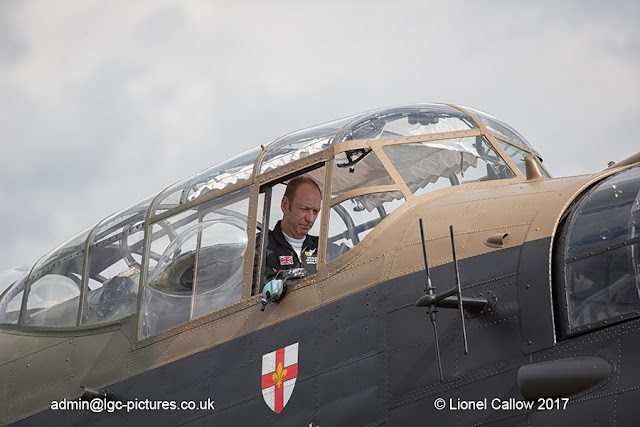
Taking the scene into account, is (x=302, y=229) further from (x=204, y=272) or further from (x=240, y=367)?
(x=240, y=367)

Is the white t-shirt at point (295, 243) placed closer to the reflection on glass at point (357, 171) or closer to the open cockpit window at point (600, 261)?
the reflection on glass at point (357, 171)

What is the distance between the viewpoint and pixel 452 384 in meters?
5.91

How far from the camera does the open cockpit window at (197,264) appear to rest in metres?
7.94

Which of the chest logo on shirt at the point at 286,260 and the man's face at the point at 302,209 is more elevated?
the man's face at the point at 302,209

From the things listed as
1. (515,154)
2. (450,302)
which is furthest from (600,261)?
(515,154)

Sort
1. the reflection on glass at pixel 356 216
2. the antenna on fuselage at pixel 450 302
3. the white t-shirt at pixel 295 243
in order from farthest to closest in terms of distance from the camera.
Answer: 1. the white t-shirt at pixel 295 243
2. the reflection on glass at pixel 356 216
3. the antenna on fuselage at pixel 450 302

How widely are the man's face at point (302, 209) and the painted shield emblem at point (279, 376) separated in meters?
1.56

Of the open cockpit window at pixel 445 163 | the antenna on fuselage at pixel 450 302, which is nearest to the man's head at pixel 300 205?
the open cockpit window at pixel 445 163

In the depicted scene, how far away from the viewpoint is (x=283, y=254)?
8070 mm

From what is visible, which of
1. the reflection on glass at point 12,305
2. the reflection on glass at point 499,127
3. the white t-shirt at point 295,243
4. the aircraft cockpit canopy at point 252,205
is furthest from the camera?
the reflection on glass at point 12,305

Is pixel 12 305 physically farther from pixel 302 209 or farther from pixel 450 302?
pixel 450 302

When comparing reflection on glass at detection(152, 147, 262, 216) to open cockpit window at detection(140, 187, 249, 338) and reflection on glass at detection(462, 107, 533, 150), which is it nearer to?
open cockpit window at detection(140, 187, 249, 338)

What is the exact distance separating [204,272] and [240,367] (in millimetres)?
1213

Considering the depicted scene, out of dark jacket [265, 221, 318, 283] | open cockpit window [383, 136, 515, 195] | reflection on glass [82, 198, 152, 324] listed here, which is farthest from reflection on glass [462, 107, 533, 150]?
reflection on glass [82, 198, 152, 324]
